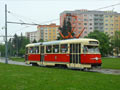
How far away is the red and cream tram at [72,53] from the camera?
1927 centimetres

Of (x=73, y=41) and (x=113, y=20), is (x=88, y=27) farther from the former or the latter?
(x=73, y=41)

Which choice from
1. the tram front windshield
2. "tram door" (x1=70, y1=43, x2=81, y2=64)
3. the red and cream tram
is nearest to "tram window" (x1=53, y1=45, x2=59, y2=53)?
the red and cream tram

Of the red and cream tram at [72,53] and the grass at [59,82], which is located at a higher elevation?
the red and cream tram at [72,53]

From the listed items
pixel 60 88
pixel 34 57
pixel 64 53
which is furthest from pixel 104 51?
pixel 60 88

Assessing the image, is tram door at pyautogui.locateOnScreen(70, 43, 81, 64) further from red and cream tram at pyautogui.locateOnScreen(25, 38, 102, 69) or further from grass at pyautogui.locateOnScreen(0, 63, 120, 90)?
grass at pyautogui.locateOnScreen(0, 63, 120, 90)

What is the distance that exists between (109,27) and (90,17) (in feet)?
37.8

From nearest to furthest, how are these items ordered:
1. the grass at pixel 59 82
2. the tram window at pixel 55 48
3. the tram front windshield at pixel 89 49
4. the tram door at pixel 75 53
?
the grass at pixel 59 82 < the tram front windshield at pixel 89 49 < the tram door at pixel 75 53 < the tram window at pixel 55 48

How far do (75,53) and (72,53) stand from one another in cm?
44

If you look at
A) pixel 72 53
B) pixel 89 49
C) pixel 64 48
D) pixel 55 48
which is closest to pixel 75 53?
pixel 72 53

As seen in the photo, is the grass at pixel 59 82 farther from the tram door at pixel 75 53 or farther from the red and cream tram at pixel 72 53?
the tram door at pixel 75 53

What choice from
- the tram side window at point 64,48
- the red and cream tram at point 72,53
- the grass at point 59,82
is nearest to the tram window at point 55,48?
the red and cream tram at point 72,53

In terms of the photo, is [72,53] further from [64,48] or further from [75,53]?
[64,48]

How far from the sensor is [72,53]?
20547mm

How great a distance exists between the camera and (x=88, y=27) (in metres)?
108
